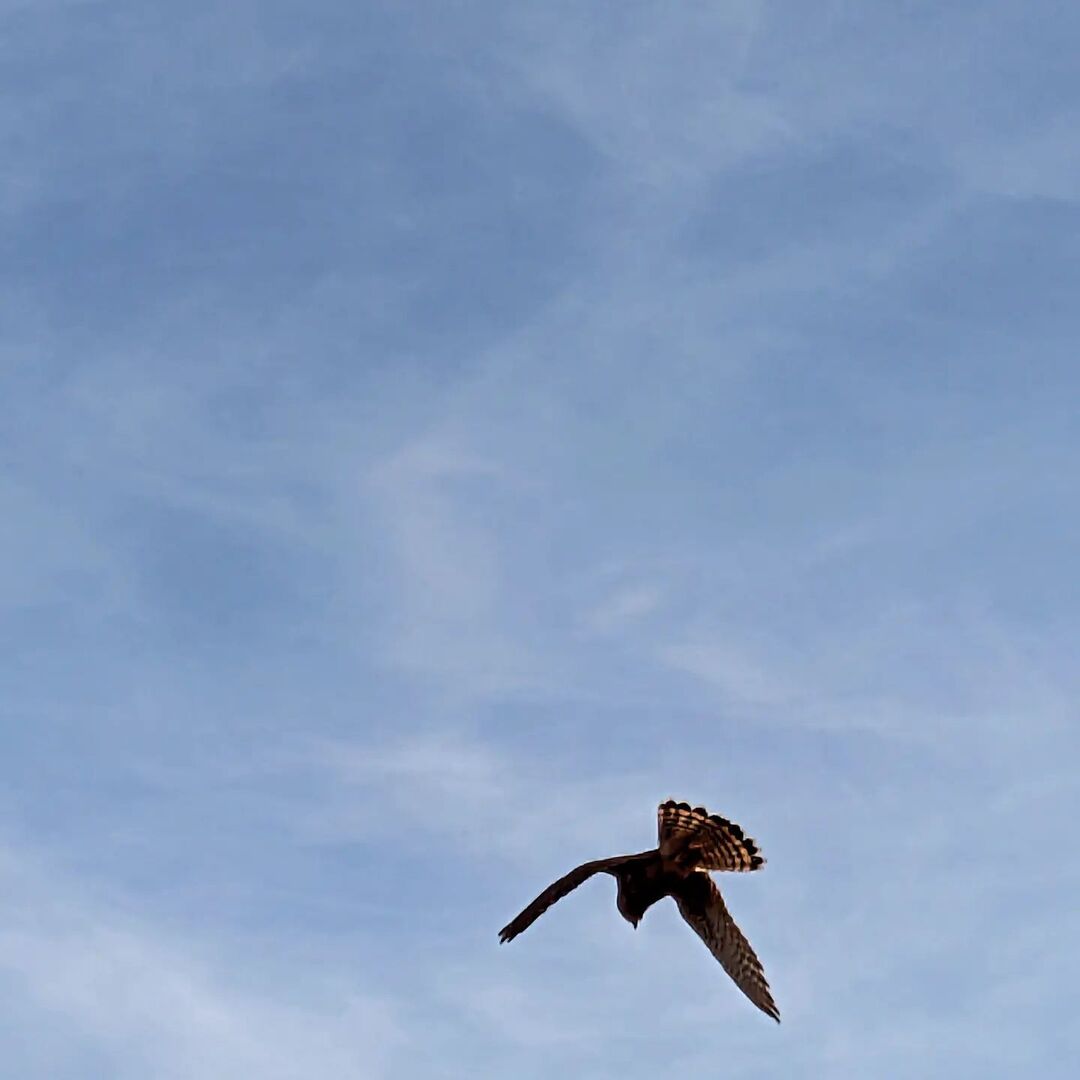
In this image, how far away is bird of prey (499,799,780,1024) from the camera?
30.9 m

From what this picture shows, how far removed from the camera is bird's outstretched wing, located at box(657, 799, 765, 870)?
3136cm

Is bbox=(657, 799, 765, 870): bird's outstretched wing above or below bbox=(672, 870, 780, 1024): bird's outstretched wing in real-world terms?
above

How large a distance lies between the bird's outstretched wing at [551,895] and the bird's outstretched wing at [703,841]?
172 centimetres

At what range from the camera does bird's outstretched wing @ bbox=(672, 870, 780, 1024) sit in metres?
30.1

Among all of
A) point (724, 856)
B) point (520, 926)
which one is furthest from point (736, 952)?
point (520, 926)

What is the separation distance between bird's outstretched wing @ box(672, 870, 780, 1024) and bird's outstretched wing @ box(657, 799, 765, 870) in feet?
1.45

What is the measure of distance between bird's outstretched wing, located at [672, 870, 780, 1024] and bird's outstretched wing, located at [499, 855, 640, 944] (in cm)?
225

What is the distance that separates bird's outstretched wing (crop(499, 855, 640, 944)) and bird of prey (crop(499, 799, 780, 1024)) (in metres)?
0.08

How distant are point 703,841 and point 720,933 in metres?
1.95

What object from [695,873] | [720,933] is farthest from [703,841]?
[720,933]

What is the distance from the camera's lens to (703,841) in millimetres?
31641

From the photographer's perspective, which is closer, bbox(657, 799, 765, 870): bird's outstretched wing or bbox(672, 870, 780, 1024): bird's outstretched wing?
bbox(672, 870, 780, 1024): bird's outstretched wing

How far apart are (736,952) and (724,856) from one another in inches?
78.4

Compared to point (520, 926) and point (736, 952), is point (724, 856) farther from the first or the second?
point (520, 926)
